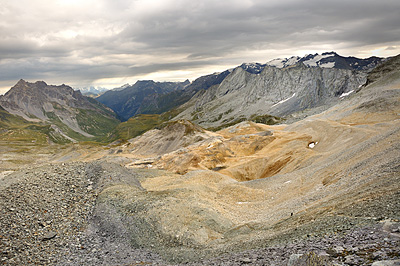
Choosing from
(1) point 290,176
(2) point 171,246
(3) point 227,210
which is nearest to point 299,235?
(2) point 171,246

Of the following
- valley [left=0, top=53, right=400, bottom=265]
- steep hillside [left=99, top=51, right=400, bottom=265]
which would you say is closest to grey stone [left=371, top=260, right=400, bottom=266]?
valley [left=0, top=53, right=400, bottom=265]

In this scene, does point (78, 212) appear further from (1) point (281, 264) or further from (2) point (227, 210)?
(1) point (281, 264)

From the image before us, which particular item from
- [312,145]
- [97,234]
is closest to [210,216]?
[97,234]

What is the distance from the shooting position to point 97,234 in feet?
89.8

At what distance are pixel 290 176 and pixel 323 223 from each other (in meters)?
27.8

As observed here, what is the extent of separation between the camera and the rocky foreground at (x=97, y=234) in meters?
14.2

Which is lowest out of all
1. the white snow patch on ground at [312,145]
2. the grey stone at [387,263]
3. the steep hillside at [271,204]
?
the white snow patch on ground at [312,145]

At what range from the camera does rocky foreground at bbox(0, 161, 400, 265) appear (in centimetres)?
1425

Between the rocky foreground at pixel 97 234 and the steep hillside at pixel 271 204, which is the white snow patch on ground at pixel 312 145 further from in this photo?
the rocky foreground at pixel 97 234

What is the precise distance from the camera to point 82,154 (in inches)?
6496

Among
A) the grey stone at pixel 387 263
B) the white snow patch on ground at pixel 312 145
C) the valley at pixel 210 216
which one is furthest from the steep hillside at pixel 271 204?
the white snow patch on ground at pixel 312 145

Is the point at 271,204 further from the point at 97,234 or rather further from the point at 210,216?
the point at 97,234

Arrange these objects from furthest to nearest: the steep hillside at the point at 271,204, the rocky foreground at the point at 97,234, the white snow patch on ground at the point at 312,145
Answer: the white snow patch on ground at the point at 312,145, the steep hillside at the point at 271,204, the rocky foreground at the point at 97,234

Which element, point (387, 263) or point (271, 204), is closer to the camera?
point (387, 263)
